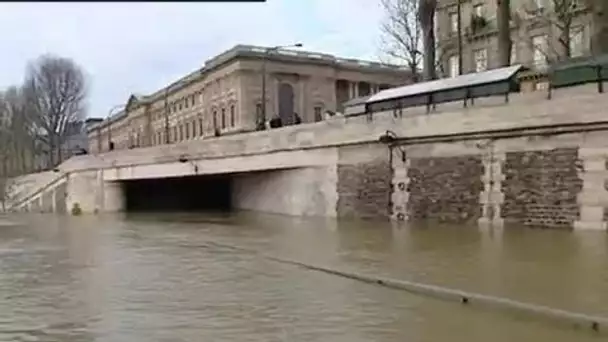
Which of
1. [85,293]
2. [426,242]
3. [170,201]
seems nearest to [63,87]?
[170,201]

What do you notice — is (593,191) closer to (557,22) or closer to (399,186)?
(399,186)

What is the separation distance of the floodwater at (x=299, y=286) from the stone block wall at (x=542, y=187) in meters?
1.15

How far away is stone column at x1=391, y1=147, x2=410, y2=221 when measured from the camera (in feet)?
103

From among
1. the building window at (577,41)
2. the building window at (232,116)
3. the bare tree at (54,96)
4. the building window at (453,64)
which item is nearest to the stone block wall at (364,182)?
the building window at (577,41)

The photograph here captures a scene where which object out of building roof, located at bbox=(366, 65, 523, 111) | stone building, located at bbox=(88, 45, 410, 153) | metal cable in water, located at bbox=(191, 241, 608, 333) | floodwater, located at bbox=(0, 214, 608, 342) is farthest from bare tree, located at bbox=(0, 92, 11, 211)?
metal cable in water, located at bbox=(191, 241, 608, 333)

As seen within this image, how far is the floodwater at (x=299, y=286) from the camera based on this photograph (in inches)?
413

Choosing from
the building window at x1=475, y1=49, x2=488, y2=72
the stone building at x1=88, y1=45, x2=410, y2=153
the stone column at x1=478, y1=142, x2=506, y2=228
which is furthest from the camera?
the stone building at x1=88, y1=45, x2=410, y2=153

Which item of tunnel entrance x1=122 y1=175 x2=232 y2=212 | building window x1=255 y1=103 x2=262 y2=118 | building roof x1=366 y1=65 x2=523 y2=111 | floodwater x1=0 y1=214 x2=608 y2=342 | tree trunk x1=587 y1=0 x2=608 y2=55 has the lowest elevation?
floodwater x1=0 y1=214 x2=608 y2=342

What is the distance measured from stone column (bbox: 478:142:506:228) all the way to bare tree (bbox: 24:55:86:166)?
212 feet

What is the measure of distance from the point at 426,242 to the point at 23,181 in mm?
52180

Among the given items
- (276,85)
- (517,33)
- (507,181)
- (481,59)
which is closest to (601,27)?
(507,181)

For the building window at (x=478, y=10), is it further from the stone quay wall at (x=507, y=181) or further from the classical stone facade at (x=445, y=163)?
the stone quay wall at (x=507, y=181)

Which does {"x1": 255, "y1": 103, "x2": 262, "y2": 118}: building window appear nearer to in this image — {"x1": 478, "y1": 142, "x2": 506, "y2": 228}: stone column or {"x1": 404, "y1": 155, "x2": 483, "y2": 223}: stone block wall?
{"x1": 404, "y1": 155, "x2": 483, "y2": 223}: stone block wall

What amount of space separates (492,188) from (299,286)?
1462 cm
